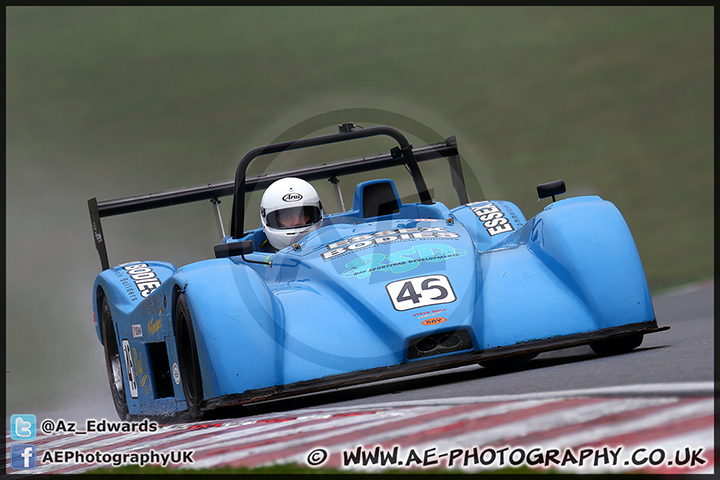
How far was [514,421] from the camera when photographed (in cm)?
348

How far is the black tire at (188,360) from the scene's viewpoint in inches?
211

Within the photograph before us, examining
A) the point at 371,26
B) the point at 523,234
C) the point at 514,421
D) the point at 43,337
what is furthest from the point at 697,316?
the point at 371,26

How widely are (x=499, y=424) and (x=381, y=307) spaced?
2006 mm

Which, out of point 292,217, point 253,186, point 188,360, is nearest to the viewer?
point 188,360

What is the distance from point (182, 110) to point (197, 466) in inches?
841

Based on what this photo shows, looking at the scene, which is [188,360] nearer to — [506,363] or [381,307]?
[381,307]

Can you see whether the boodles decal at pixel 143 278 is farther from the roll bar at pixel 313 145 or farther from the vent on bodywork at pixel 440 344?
the vent on bodywork at pixel 440 344

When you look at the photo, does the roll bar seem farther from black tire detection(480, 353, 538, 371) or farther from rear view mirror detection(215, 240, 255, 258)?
black tire detection(480, 353, 538, 371)

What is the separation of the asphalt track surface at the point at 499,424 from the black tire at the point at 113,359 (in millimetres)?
2542

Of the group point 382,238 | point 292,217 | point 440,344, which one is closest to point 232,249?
point 382,238

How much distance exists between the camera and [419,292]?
549 centimetres

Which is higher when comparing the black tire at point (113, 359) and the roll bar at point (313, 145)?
the roll bar at point (313, 145)

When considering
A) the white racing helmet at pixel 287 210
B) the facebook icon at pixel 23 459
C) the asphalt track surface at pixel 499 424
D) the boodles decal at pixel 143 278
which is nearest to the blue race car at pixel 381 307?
the asphalt track surface at pixel 499 424

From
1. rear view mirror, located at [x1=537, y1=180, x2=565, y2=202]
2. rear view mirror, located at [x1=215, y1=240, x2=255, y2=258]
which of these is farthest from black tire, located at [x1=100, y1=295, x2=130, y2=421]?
rear view mirror, located at [x1=537, y1=180, x2=565, y2=202]
